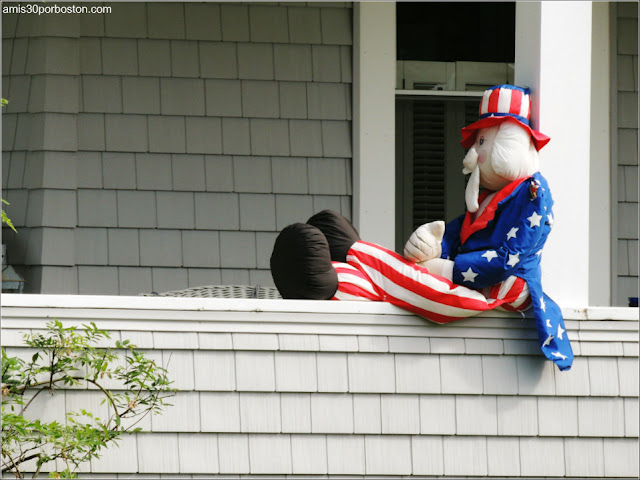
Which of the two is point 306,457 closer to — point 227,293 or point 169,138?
point 227,293

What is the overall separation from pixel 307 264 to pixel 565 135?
3.59 feet

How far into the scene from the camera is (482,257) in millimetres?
3457

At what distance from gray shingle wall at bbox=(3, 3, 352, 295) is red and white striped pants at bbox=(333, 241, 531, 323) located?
5.74ft

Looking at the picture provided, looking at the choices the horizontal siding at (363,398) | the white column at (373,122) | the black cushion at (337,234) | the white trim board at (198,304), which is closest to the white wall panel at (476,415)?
the horizontal siding at (363,398)

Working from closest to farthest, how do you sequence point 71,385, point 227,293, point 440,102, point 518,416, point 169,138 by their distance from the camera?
point 71,385 → point 518,416 → point 227,293 → point 169,138 → point 440,102

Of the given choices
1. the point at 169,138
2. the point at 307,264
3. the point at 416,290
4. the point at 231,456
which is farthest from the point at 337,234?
the point at 169,138

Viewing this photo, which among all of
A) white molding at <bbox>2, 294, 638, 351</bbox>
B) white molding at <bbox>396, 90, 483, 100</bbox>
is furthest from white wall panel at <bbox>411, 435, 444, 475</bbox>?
white molding at <bbox>396, 90, 483, 100</bbox>

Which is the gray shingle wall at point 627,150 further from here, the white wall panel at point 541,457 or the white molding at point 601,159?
the white wall panel at point 541,457

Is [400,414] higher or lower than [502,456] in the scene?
higher

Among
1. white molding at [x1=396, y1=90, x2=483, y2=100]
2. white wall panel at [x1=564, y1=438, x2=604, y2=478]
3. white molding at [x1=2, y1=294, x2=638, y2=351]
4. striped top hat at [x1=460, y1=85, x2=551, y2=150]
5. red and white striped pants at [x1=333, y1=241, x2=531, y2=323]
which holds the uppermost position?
white molding at [x1=396, y1=90, x2=483, y2=100]

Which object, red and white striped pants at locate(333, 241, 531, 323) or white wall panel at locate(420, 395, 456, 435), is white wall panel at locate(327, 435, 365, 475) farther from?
red and white striped pants at locate(333, 241, 531, 323)

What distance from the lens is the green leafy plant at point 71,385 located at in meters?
3.25

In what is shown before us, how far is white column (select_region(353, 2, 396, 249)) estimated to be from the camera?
5.27 meters

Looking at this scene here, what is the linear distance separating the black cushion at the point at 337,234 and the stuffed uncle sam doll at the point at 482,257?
0.13 m
